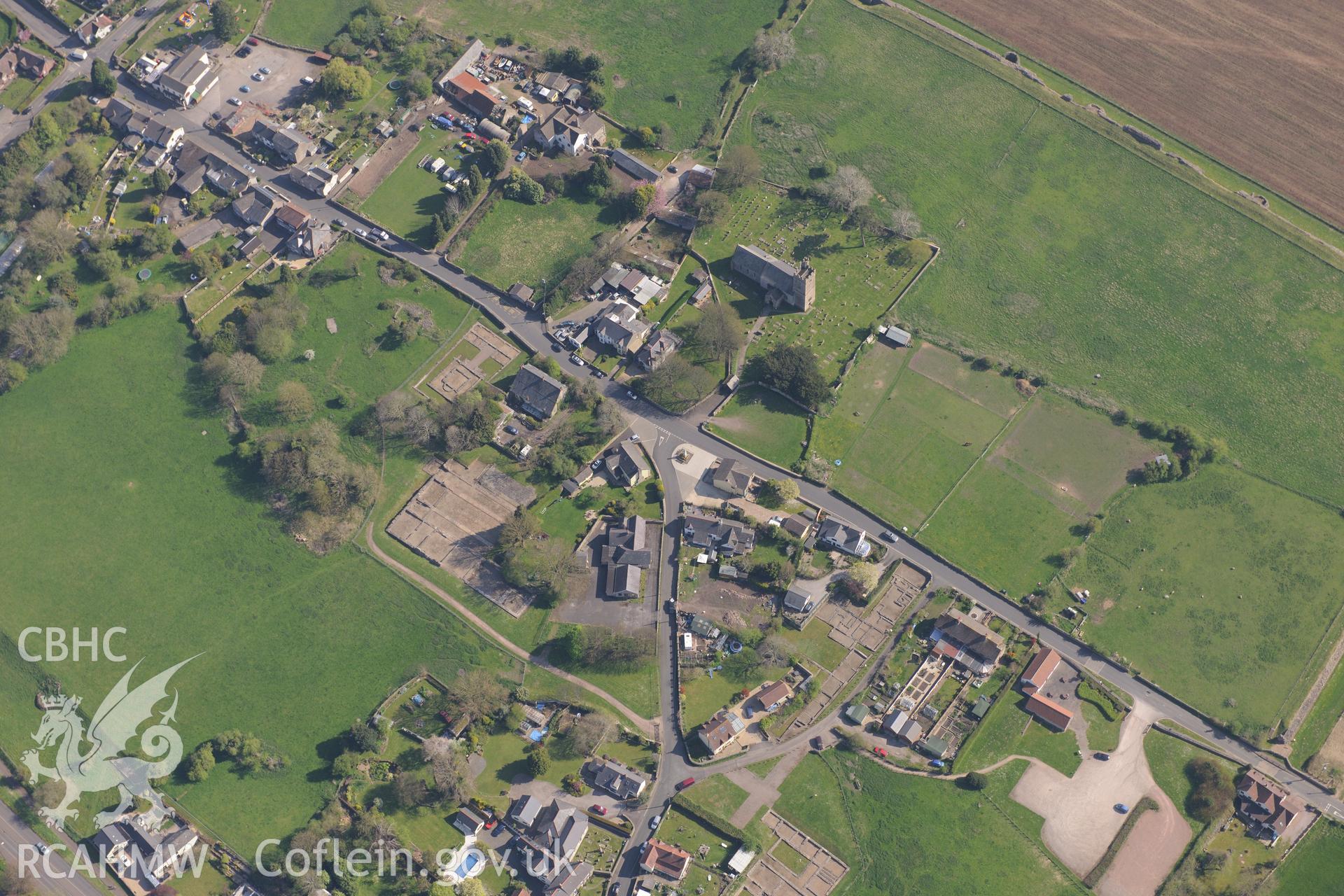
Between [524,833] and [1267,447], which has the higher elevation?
[1267,447]

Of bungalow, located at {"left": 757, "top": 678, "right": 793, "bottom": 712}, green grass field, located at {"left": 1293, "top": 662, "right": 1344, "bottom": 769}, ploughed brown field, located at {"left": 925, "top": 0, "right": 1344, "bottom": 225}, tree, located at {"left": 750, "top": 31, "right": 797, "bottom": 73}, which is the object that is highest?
ploughed brown field, located at {"left": 925, "top": 0, "right": 1344, "bottom": 225}

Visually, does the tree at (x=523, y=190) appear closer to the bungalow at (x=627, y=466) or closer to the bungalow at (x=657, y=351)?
the bungalow at (x=657, y=351)

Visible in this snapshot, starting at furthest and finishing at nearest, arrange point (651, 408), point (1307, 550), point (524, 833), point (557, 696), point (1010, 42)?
point (1010, 42) < point (651, 408) < point (1307, 550) < point (557, 696) < point (524, 833)

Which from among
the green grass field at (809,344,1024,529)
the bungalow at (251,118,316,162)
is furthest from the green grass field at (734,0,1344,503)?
the bungalow at (251,118,316,162)

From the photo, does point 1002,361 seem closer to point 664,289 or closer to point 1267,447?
point 1267,447

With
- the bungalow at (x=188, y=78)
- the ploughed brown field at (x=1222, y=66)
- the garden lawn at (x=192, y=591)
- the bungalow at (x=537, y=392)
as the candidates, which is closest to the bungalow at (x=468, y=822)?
the garden lawn at (x=192, y=591)

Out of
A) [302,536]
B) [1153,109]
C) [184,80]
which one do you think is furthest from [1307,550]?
[184,80]

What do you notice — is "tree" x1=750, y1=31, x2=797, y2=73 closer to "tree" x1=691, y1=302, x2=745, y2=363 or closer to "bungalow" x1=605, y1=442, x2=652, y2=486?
"tree" x1=691, y1=302, x2=745, y2=363
